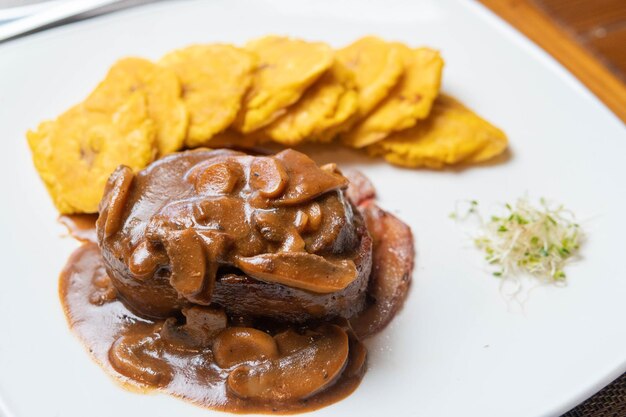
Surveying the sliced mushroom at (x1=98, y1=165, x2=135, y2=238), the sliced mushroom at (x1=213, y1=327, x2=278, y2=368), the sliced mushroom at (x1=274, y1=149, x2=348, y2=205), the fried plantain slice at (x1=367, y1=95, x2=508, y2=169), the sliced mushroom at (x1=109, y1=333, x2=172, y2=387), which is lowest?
the sliced mushroom at (x1=109, y1=333, x2=172, y2=387)

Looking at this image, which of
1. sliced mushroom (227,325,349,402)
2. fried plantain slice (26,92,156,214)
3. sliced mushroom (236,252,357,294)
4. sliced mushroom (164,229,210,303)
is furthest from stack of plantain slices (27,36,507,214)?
sliced mushroom (227,325,349,402)

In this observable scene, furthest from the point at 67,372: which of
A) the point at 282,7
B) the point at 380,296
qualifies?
the point at 282,7

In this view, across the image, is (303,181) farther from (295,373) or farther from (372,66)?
(372,66)

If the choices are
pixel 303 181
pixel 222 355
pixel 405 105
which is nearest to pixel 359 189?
pixel 405 105

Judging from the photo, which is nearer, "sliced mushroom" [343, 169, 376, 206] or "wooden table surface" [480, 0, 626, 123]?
"sliced mushroom" [343, 169, 376, 206]

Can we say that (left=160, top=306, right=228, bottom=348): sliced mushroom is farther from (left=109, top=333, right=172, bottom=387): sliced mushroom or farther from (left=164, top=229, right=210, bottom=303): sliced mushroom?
(left=164, top=229, right=210, bottom=303): sliced mushroom

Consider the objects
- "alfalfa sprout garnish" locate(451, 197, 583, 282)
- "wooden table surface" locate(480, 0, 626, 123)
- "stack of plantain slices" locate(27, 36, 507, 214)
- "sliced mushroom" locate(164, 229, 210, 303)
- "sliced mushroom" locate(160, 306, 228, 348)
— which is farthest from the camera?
"wooden table surface" locate(480, 0, 626, 123)

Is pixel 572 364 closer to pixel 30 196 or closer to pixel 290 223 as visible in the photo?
pixel 290 223

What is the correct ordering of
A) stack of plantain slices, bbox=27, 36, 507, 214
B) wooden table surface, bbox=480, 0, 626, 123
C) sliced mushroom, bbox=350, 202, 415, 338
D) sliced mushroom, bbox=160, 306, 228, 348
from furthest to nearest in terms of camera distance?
wooden table surface, bbox=480, 0, 626, 123
stack of plantain slices, bbox=27, 36, 507, 214
sliced mushroom, bbox=350, 202, 415, 338
sliced mushroom, bbox=160, 306, 228, 348
